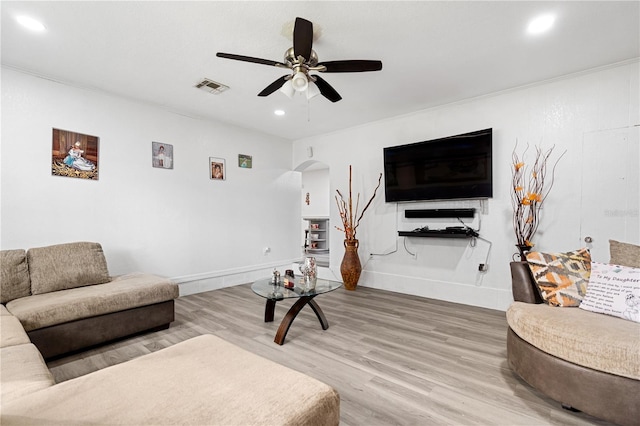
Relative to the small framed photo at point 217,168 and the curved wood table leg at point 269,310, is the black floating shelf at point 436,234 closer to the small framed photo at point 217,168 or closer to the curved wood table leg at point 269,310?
the curved wood table leg at point 269,310

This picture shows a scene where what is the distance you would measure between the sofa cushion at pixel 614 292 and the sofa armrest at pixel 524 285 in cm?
26

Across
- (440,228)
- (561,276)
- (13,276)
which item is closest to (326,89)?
(561,276)

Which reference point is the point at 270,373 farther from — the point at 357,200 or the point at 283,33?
the point at 357,200

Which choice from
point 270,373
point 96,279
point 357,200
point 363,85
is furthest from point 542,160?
point 96,279

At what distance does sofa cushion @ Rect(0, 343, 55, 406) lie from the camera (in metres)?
1.13

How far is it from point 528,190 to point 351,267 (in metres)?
2.46

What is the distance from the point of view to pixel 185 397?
39.9 inches

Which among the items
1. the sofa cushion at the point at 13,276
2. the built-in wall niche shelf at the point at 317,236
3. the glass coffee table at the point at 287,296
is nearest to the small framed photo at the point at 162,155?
the sofa cushion at the point at 13,276

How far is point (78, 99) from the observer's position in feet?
11.0

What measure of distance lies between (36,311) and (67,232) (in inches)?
53.9

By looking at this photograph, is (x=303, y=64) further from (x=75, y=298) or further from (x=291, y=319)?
(x=75, y=298)

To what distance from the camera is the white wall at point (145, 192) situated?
9.92 ft

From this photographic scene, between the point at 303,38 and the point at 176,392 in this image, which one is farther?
the point at 303,38

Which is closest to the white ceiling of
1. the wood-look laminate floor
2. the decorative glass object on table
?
the decorative glass object on table
